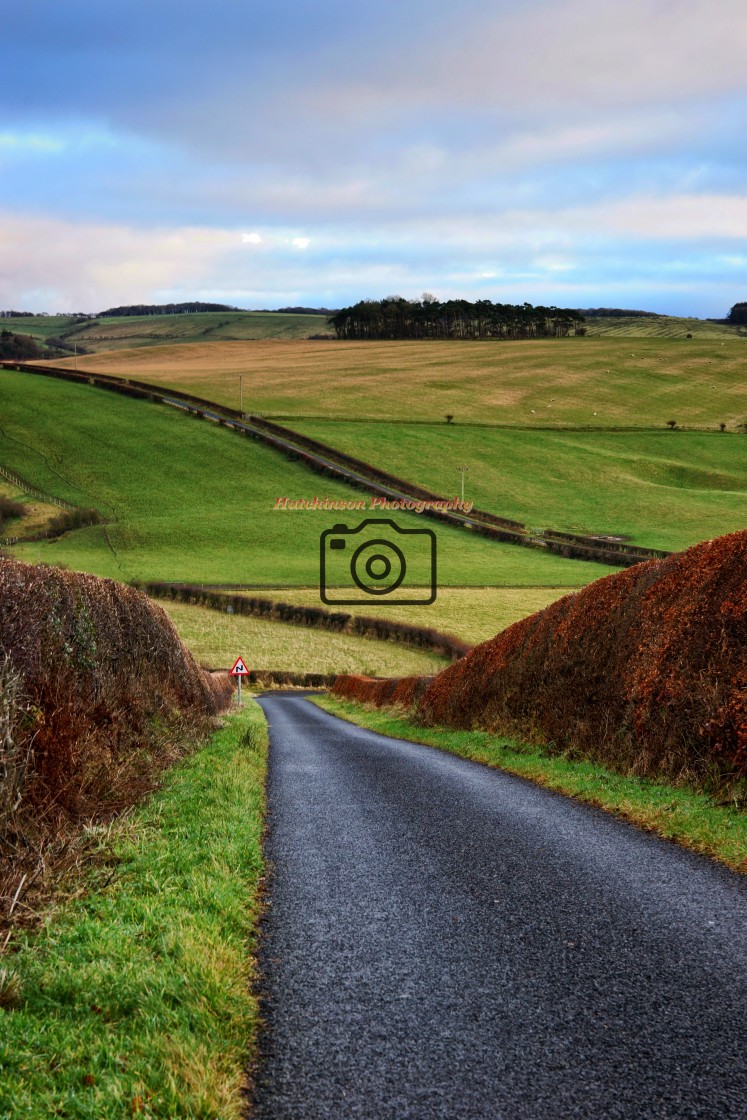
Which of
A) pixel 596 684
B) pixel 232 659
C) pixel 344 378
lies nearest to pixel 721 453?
pixel 344 378

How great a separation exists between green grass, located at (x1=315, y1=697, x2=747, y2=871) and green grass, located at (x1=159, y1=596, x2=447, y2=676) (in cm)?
3402

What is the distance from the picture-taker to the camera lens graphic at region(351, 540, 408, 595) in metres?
73.8

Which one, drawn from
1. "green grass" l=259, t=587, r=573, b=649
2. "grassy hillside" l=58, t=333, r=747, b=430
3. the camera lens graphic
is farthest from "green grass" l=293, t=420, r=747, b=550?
"green grass" l=259, t=587, r=573, b=649

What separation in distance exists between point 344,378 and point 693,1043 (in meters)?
144

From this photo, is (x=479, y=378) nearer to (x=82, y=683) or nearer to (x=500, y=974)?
(x=82, y=683)

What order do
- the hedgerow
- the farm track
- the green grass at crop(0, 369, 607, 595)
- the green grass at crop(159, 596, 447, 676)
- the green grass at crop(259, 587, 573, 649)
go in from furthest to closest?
the farm track < the green grass at crop(0, 369, 607, 595) < the green grass at crop(259, 587, 573, 649) < the green grass at crop(159, 596, 447, 676) < the hedgerow

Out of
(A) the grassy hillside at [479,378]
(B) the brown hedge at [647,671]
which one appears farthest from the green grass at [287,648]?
(A) the grassy hillside at [479,378]

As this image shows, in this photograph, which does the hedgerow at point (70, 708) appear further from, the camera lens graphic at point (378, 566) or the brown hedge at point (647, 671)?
the camera lens graphic at point (378, 566)

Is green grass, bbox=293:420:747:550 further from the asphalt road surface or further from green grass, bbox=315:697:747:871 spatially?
the asphalt road surface

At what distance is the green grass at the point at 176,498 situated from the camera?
244ft

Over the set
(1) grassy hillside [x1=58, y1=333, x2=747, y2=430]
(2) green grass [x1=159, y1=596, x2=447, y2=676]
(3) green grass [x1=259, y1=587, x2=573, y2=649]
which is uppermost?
(1) grassy hillside [x1=58, y1=333, x2=747, y2=430]

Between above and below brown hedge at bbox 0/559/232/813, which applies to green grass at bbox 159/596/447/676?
below

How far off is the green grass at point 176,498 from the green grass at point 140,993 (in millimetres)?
55515

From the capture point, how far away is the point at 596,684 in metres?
14.8
